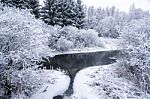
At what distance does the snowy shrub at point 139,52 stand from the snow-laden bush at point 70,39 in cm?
1114

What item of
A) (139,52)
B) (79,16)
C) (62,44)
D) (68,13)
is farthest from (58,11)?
(139,52)

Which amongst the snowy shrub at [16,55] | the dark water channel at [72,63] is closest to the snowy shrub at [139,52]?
the dark water channel at [72,63]

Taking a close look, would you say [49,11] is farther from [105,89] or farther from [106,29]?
[106,29]

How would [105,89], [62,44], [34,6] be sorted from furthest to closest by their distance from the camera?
1. [34,6]
2. [62,44]
3. [105,89]

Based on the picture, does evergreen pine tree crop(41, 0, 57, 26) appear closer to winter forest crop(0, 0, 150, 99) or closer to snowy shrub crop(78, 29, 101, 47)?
snowy shrub crop(78, 29, 101, 47)

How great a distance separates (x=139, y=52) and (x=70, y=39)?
1527 centimetres

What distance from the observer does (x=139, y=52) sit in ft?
31.2

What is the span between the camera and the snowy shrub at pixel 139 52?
8.70 m

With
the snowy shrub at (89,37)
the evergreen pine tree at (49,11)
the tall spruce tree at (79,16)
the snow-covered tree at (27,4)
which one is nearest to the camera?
the snow-covered tree at (27,4)

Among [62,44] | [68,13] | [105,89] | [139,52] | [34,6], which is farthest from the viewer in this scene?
[68,13]

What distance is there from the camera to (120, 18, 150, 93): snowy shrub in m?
8.70

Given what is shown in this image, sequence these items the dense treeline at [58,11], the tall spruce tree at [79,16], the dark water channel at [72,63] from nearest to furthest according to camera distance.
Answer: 1. the dark water channel at [72,63]
2. the dense treeline at [58,11]
3. the tall spruce tree at [79,16]

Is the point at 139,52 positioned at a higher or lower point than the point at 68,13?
lower

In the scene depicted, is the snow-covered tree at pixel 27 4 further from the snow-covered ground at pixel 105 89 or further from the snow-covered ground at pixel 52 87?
the snow-covered ground at pixel 105 89
